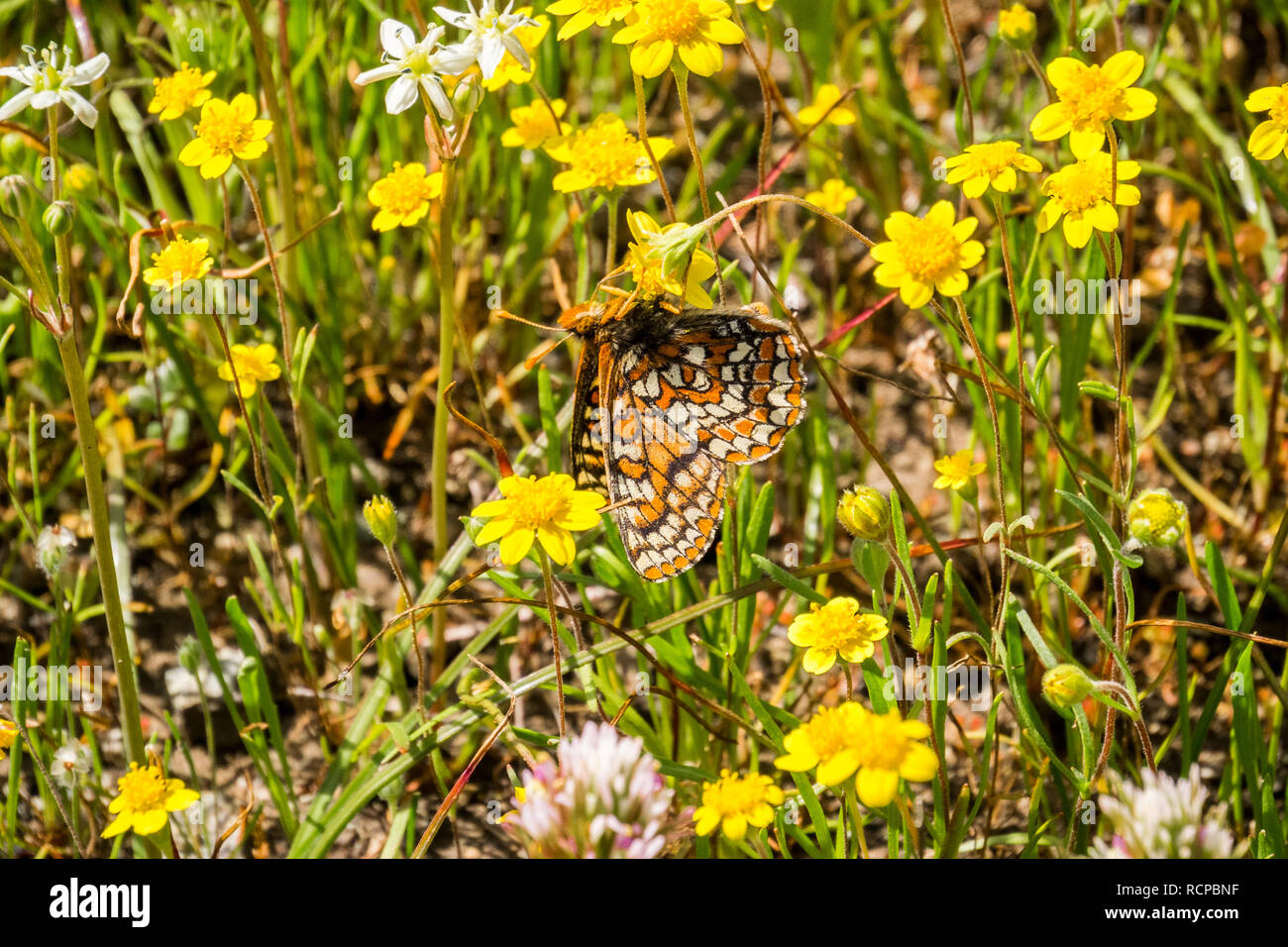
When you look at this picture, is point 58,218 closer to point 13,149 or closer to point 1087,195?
point 13,149

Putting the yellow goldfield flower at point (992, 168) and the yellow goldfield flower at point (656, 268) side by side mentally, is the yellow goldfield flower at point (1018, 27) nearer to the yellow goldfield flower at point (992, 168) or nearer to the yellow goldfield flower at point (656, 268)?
the yellow goldfield flower at point (992, 168)

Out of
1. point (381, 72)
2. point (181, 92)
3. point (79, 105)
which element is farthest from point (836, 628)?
point (181, 92)

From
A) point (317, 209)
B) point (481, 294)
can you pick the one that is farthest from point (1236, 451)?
point (317, 209)

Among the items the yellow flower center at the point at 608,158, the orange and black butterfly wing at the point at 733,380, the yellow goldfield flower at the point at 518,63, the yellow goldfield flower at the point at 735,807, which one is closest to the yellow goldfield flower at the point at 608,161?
the yellow flower center at the point at 608,158

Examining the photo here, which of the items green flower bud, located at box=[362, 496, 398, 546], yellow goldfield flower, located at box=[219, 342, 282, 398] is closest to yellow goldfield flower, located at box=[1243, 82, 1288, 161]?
green flower bud, located at box=[362, 496, 398, 546]

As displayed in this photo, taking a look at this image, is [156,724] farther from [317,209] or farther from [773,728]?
[773,728]

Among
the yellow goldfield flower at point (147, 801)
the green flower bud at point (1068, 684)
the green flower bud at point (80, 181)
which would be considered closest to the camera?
the green flower bud at point (1068, 684)
